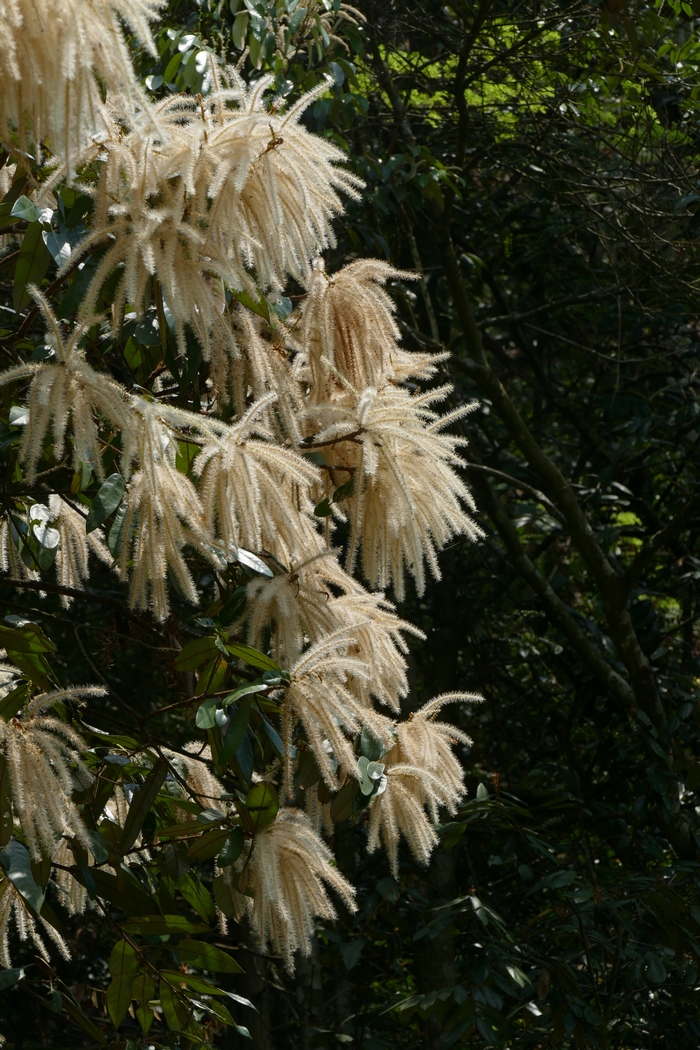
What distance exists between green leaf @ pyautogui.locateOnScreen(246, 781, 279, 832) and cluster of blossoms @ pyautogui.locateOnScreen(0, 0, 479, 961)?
0.03 m

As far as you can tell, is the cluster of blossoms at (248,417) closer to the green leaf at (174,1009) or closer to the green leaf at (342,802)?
the green leaf at (342,802)

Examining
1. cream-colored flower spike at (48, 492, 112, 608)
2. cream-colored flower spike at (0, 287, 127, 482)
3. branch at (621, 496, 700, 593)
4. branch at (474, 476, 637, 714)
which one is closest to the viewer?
cream-colored flower spike at (0, 287, 127, 482)

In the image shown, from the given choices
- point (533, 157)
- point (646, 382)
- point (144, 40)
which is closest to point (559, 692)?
point (646, 382)

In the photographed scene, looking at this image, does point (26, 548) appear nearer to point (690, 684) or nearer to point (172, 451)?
point (172, 451)

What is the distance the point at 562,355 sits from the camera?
20.7ft

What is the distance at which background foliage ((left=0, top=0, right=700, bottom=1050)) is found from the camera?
388 cm

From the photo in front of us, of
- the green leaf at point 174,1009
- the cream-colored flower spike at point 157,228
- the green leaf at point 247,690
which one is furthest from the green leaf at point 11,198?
the green leaf at point 174,1009

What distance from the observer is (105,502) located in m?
1.95

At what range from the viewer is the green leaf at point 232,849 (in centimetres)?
211

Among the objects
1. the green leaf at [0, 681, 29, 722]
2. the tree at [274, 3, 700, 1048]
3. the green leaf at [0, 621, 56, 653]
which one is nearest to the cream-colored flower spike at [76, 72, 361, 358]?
the green leaf at [0, 621, 56, 653]

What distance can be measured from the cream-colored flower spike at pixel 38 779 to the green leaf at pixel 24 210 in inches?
34.8

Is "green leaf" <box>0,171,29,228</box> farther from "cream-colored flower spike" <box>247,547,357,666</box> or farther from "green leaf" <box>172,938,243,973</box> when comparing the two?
"green leaf" <box>172,938,243,973</box>

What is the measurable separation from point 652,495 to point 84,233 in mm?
3915

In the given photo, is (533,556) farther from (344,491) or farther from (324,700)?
(324,700)
